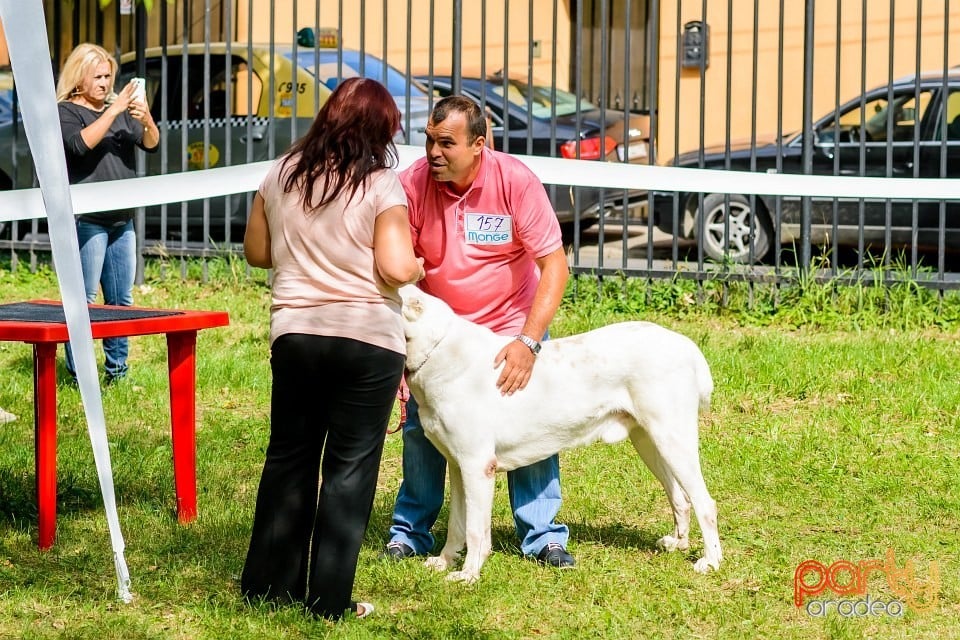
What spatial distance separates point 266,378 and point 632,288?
276 cm

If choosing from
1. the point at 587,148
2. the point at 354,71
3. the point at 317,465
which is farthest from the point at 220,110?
the point at 317,465

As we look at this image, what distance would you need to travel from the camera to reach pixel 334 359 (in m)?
3.60

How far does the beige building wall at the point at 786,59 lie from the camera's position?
13984 millimetres

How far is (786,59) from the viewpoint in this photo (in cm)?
1488

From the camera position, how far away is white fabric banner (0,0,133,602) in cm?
345

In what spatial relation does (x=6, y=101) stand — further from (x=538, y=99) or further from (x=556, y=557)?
(x=556, y=557)

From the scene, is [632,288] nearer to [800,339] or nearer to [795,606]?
[800,339]

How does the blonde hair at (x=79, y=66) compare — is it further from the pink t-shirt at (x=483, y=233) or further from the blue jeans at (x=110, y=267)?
the pink t-shirt at (x=483, y=233)

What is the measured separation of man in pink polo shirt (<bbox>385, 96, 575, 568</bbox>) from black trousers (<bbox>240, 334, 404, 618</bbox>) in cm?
56

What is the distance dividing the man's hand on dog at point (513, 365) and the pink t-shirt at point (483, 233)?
0.73ft

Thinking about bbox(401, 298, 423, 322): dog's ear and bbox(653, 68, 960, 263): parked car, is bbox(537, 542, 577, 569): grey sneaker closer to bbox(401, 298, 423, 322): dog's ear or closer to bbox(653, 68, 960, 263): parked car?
bbox(401, 298, 423, 322): dog's ear

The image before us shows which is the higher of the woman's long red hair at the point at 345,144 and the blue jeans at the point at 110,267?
the woman's long red hair at the point at 345,144

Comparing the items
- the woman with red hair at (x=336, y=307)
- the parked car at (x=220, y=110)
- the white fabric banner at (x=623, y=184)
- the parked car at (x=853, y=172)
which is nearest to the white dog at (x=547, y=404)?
the woman with red hair at (x=336, y=307)

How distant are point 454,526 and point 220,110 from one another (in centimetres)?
647
